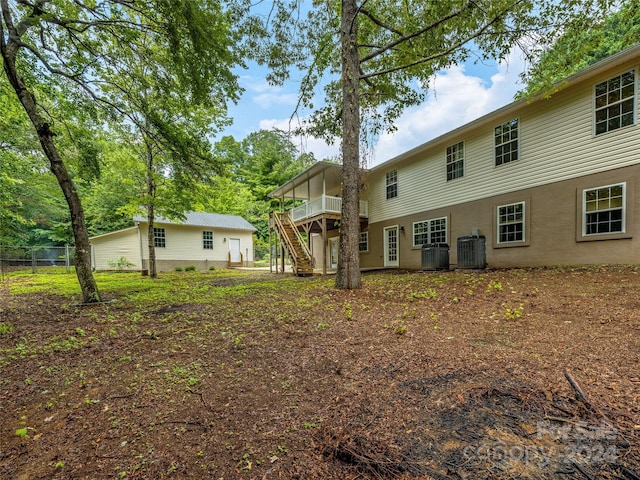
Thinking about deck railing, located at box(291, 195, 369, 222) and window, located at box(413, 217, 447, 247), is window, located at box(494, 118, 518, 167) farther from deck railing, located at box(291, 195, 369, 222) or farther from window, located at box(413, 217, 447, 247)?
deck railing, located at box(291, 195, 369, 222)

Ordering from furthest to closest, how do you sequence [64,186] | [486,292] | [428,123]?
[428,123], [64,186], [486,292]

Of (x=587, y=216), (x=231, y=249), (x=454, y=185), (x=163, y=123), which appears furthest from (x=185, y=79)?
(x=231, y=249)

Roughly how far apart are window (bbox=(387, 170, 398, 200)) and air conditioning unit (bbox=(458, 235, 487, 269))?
471 centimetres

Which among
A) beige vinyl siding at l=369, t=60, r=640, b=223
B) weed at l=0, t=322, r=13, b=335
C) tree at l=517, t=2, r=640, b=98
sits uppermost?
tree at l=517, t=2, r=640, b=98

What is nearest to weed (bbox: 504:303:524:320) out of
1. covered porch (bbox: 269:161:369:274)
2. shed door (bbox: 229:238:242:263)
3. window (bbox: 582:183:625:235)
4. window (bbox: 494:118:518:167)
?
window (bbox: 582:183:625:235)

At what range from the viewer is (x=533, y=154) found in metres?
8.46

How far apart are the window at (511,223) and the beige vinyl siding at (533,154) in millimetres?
584

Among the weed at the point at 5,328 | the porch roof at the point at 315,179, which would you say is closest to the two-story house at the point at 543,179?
the porch roof at the point at 315,179

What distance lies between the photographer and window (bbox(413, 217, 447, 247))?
36.1ft

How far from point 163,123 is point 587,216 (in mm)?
11001

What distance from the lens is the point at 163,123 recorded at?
22.5 feet

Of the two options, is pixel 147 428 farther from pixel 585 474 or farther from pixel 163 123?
pixel 163 123

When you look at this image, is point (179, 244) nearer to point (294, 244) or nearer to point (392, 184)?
point (294, 244)

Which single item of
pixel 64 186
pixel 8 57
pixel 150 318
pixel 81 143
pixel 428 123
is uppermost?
pixel 428 123
